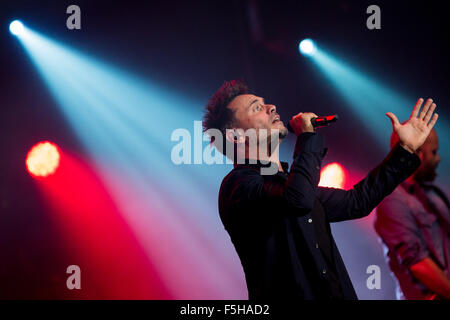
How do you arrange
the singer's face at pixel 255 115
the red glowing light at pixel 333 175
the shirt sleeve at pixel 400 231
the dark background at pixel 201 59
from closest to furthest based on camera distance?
the singer's face at pixel 255 115 < the shirt sleeve at pixel 400 231 < the dark background at pixel 201 59 < the red glowing light at pixel 333 175

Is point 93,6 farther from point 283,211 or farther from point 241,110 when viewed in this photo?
point 283,211

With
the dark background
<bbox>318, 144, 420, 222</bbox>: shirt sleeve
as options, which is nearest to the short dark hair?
<bbox>318, 144, 420, 222</bbox>: shirt sleeve

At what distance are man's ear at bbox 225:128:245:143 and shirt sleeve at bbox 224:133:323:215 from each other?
37cm

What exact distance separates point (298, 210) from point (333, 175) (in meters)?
3.63

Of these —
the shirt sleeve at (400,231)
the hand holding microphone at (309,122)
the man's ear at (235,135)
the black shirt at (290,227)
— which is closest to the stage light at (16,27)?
the man's ear at (235,135)

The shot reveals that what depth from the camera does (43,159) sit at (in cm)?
499

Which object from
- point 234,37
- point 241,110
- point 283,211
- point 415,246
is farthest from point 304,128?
point 234,37

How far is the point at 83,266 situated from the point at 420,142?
4.21 metres

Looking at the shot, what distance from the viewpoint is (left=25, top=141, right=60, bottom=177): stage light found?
4930 millimetres

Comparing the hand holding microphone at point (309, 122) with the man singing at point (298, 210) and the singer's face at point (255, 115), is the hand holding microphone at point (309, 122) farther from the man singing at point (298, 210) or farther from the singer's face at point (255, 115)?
the singer's face at point (255, 115)

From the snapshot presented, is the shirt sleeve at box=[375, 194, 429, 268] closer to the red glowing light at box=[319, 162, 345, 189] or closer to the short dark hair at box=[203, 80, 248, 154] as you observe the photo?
the short dark hair at box=[203, 80, 248, 154]

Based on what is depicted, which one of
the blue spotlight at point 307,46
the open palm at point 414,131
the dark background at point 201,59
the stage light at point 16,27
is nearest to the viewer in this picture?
the open palm at point 414,131

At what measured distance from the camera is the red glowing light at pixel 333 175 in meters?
5.01

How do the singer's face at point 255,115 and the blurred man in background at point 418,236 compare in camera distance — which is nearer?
the singer's face at point 255,115
